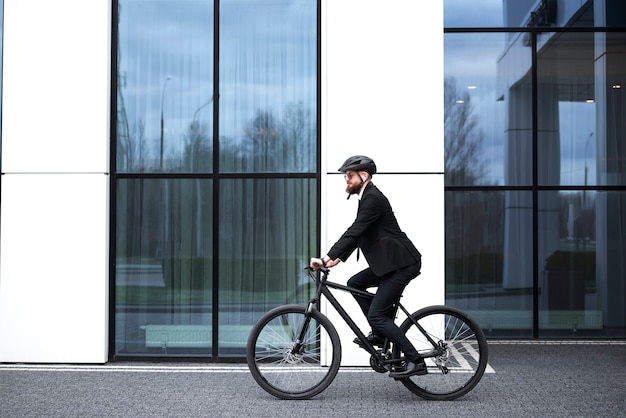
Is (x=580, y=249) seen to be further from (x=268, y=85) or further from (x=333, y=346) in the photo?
(x=333, y=346)

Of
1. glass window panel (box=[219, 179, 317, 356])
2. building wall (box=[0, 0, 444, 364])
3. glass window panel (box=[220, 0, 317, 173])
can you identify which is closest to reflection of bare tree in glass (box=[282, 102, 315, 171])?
glass window panel (box=[220, 0, 317, 173])

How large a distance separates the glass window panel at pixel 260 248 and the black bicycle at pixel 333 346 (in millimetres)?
1707

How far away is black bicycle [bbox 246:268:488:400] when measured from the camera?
6.89 meters

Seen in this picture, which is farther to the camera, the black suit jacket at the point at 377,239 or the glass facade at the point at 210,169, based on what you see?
the glass facade at the point at 210,169

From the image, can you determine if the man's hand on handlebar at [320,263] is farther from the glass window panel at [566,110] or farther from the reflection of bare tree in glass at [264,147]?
the glass window panel at [566,110]

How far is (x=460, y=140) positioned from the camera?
1130 centimetres

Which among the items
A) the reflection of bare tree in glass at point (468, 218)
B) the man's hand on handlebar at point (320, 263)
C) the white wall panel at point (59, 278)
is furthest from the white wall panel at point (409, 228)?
the reflection of bare tree in glass at point (468, 218)

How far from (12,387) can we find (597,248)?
7.59 meters

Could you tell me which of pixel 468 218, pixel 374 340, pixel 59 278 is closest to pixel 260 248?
pixel 59 278

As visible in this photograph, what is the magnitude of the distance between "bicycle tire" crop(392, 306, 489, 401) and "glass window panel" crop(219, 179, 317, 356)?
2.07 metres

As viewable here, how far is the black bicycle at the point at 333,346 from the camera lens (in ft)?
22.6

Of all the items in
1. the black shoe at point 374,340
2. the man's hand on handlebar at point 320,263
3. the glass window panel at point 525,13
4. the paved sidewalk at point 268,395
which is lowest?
the paved sidewalk at point 268,395

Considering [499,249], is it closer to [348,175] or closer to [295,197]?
[295,197]

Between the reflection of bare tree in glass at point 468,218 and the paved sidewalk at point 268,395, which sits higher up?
the reflection of bare tree in glass at point 468,218
